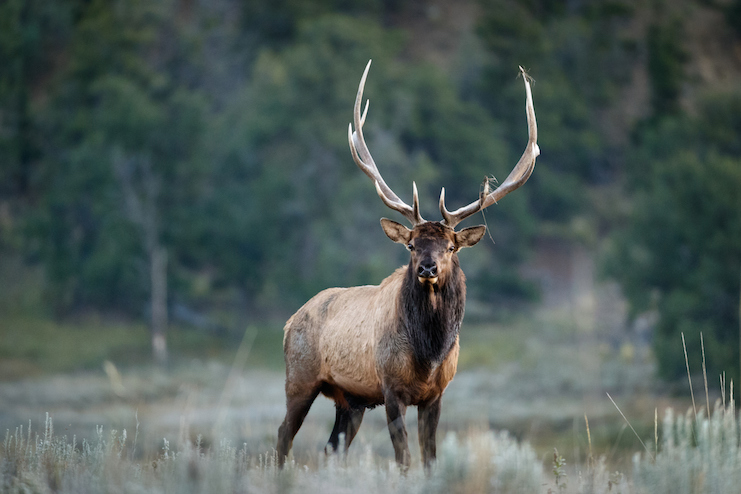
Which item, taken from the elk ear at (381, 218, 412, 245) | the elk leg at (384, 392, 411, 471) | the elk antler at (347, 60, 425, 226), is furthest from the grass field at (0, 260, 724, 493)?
the elk antler at (347, 60, 425, 226)

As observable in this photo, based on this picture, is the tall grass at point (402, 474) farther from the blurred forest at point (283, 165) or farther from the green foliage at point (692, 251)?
the blurred forest at point (283, 165)

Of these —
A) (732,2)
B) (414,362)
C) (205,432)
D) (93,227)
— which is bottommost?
(205,432)

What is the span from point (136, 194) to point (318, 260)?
24.9 feet

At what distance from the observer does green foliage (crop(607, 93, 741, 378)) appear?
24.2 metres

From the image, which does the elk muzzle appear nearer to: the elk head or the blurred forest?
the elk head

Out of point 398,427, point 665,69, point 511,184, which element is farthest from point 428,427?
point 665,69

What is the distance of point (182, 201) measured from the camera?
35.4 m

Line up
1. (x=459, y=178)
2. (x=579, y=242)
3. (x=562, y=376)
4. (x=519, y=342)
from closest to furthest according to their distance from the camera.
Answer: (x=562, y=376)
(x=519, y=342)
(x=459, y=178)
(x=579, y=242)

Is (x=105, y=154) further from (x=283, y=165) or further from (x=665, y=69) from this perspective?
(x=665, y=69)

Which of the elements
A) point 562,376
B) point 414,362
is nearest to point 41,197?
point 562,376

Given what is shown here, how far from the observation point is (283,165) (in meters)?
37.9

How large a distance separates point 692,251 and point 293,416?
2147 centimetres

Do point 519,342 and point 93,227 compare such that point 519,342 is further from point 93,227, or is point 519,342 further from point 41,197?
point 41,197

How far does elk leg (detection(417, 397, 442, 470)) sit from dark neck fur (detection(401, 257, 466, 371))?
1.32 feet
